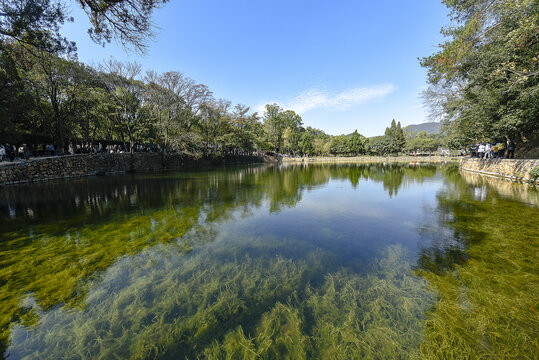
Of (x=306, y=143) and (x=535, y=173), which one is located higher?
(x=306, y=143)

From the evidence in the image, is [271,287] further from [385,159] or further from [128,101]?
[385,159]

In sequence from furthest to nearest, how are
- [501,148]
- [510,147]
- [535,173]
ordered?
[501,148], [510,147], [535,173]

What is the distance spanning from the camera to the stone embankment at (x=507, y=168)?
A: 484 inches

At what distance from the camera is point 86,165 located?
61.2 feet

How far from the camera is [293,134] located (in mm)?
60406

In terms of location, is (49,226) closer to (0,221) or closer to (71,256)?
(0,221)

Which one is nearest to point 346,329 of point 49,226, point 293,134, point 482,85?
point 49,226

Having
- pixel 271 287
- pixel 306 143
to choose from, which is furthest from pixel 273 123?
pixel 271 287

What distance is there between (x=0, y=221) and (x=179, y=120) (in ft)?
75.9

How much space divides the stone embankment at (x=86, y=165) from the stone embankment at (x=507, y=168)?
31205 millimetres

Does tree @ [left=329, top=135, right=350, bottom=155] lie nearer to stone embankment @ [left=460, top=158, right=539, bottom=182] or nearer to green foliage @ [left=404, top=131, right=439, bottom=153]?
green foliage @ [left=404, top=131, right=439, bottom=153]

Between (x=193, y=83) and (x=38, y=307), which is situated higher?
(x=193, y=83)

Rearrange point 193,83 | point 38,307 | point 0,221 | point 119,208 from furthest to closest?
point 193,83 < point 119,208 < point 0,221 < point 38,307

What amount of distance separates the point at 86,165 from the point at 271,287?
22.9m
